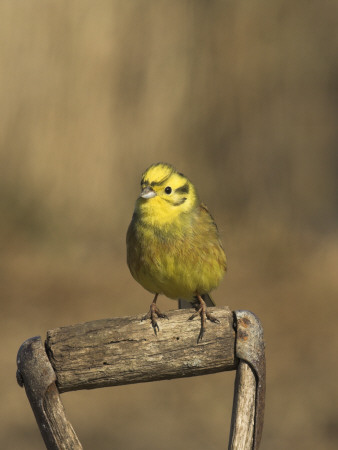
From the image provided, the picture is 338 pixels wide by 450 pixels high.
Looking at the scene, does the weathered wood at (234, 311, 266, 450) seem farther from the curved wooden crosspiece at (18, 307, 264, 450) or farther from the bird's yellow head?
the bird's yellow head

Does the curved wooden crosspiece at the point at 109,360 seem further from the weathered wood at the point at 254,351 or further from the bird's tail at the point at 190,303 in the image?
A: the bird's tail at the point at 190,303

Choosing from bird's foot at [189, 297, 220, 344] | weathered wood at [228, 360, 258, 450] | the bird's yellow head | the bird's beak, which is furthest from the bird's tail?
weathered wood at [228, 360, 258, 450]

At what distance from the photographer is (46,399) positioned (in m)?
2.86

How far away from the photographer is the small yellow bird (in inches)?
149

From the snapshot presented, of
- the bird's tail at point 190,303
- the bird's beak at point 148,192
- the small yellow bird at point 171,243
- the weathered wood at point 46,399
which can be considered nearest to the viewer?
the weathered wood at point 46,399

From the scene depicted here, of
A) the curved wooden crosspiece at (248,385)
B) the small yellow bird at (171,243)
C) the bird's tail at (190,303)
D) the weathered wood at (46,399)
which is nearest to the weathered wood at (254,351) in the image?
the curved wooden crosspiece at (248,385)

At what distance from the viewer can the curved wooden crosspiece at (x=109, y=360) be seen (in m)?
2.86

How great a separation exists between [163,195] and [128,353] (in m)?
1.01

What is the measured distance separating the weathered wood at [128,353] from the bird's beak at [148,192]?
75cm

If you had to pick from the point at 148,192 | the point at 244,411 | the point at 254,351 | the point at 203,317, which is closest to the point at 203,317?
the point at 203,317

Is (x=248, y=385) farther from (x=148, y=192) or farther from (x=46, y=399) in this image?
(x=148, y=192)

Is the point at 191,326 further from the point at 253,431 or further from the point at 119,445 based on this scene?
the point at 119,445

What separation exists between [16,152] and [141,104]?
1.29 m

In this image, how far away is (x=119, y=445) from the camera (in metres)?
6.45
